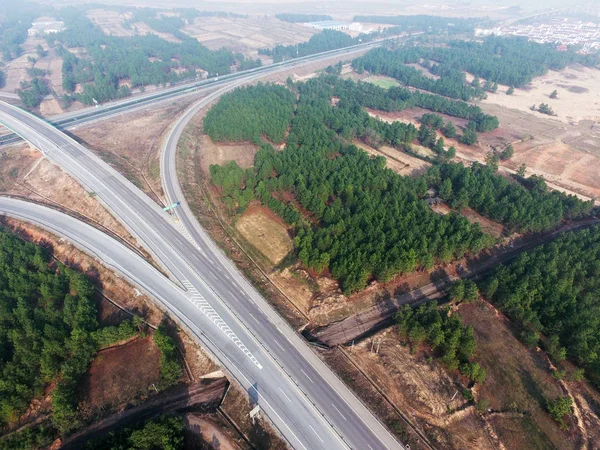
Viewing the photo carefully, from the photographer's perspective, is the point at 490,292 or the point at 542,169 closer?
the point at 490,292

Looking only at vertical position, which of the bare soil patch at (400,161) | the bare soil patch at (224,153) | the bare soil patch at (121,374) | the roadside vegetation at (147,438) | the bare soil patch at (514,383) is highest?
the bare soil patch at (224,153)

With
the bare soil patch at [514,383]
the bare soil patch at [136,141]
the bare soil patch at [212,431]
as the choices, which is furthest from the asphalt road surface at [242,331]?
the bare soil patch at [514,383]

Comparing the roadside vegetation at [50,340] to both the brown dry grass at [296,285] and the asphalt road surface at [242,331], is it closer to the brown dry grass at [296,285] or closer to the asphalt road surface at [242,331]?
the asphalt road surface at [242,331]

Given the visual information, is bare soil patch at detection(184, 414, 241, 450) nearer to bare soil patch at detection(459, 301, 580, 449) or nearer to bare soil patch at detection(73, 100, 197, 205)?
bare soil patch at detection(459, 301, 580, 449)

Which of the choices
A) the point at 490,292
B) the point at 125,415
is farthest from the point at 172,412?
the point at 490,292

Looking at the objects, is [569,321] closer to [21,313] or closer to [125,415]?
[125,415]

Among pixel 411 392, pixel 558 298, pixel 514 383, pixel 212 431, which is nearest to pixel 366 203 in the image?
pixel 558 298

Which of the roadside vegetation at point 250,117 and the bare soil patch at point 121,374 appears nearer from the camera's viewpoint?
the bare soil patch at point 121,374

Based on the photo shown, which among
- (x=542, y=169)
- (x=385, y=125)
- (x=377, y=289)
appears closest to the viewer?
(x=377, y=289)
